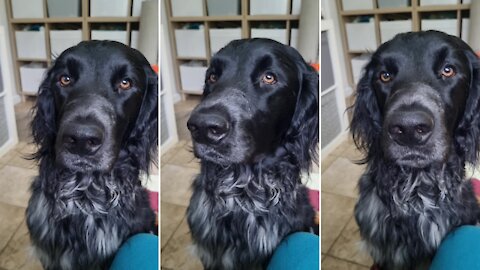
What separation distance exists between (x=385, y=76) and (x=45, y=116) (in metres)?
1.04

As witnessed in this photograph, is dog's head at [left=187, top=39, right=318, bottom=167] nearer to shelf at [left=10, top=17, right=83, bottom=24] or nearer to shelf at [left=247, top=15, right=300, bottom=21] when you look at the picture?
shelf at [left=247, top=15, right=300, bottom=21]

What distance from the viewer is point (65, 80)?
60.9 inches

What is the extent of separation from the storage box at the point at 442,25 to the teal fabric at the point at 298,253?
71 cm

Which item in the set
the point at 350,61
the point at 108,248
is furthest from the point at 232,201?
the point at 350,61

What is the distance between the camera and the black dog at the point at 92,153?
1.51m

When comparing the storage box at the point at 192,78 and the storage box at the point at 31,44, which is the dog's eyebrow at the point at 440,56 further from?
the storage box at the point at 31,44

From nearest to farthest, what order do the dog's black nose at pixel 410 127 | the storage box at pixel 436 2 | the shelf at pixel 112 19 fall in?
the dog's black nose at pixel 410 127, the storage box at pixel 436 2, the shelf at pixel 112 19

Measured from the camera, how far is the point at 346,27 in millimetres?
1521

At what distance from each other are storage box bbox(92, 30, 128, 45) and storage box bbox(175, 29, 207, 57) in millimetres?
170

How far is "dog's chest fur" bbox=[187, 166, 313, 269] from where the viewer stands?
62.9 inches

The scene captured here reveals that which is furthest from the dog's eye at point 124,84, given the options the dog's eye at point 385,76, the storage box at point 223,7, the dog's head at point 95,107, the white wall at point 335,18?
the dog's eye at point 385,76

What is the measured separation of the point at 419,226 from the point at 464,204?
5.6 inches

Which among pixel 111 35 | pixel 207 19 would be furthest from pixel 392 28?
pixel 111 35

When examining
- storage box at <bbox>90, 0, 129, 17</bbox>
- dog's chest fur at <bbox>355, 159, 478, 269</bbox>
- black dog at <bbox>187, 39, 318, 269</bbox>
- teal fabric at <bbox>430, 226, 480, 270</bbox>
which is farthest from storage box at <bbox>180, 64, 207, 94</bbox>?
teal fabric at <bbox>430, 226, 480, 270</bbox>
